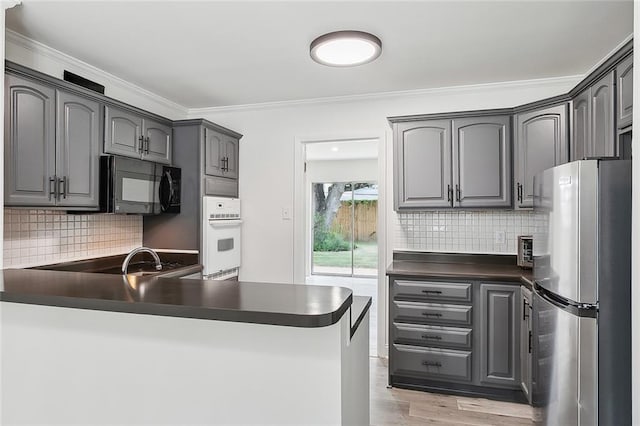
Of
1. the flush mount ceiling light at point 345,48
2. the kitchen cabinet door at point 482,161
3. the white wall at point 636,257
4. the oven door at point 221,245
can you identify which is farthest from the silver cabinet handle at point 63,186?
the white wall at point 636,257

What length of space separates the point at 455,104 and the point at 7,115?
3.20m

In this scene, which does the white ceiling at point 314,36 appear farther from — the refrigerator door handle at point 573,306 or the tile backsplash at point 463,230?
the refrigerator door handle at point 573,306

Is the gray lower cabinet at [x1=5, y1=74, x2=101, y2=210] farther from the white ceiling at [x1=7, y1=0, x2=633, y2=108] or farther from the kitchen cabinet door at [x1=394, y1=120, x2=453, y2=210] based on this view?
the kitchen cabinet door at [x1=394, y1=120, x2=453, y2=210]

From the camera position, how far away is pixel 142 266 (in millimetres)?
3412

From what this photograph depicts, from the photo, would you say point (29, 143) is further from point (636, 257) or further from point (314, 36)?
point (636, 257)

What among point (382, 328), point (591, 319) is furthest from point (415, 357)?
point (591, 319)

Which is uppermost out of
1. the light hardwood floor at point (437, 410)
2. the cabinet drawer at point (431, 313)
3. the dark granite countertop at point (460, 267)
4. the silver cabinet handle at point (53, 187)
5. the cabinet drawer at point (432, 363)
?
the silver cabinet handle at point (53, 187)

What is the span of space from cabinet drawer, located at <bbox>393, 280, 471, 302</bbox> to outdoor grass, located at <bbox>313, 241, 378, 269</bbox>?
13.8 feet

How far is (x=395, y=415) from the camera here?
262cm

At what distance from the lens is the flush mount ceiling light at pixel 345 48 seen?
2406mm

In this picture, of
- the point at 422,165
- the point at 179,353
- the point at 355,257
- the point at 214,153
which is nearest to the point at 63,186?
the point at 214,153

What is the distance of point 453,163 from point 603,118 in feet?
3.50

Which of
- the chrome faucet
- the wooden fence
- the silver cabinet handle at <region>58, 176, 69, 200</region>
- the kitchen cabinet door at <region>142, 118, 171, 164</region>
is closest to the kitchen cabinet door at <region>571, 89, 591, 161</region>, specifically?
the chrome faucet

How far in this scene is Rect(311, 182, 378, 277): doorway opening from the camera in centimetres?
740
